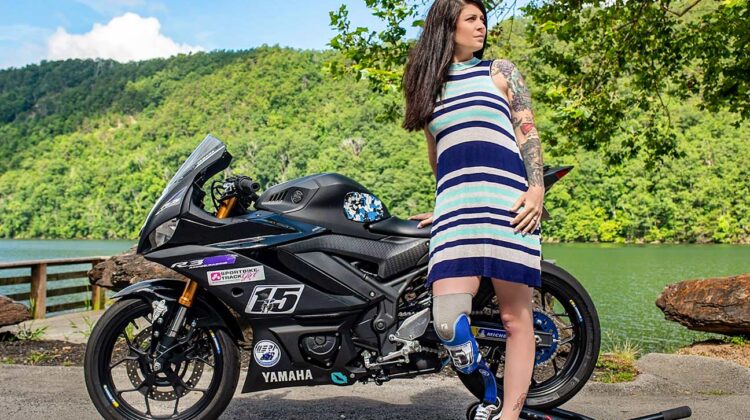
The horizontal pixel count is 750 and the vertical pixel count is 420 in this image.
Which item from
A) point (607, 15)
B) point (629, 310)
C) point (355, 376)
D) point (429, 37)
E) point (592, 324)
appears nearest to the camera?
point (429, 37)

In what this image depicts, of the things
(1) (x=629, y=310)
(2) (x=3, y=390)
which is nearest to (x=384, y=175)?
(1) (x=629, y=310)

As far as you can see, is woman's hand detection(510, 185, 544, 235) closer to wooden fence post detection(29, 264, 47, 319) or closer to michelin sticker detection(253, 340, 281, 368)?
michelin sticker detection(253, 340, 281, 368)

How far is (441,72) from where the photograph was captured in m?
2.89

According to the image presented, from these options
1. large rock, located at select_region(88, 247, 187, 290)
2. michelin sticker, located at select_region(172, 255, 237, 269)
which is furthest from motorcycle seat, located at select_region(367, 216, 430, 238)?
large rock, located at select_region(88, 247, 187, 290)

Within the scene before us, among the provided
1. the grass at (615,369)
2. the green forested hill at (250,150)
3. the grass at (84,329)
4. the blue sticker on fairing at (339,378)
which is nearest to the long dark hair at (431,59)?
the blue sticker on fairing at (339,378)

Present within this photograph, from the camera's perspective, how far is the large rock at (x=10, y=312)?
762 cm

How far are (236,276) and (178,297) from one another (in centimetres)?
35

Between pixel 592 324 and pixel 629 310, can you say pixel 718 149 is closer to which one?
pixel 629 310

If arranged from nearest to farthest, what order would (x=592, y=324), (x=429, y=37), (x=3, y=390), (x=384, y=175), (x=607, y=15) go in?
(x=429, y=37) < (x=592, y=324) < (x=3, y=390) < (x=607, y=15) < (x=384, y=175)

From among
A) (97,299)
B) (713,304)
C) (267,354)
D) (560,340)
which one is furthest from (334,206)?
(97,299)

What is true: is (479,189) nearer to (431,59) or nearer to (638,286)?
(431,59)

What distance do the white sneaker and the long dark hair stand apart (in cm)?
123

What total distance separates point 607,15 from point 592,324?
322 inches

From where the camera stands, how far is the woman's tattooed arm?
9.20 ft
